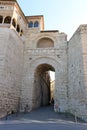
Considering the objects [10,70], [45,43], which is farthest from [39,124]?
[45,43]

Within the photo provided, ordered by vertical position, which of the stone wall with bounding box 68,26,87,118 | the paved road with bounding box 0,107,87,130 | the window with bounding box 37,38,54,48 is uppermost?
the window with bounding box 37,38,54,48

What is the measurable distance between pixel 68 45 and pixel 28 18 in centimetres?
697

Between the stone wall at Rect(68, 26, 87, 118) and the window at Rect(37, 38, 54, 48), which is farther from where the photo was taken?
the window at Rect(37, 38, 54, 48)

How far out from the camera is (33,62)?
13906mm

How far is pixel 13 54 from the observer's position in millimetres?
11711

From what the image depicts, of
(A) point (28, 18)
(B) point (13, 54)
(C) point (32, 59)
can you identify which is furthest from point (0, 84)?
(A) point (28, 18)

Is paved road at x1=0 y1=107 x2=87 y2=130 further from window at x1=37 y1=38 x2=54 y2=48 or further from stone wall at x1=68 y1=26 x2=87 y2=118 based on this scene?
window at x1=37 y1=38 x2=54 y2=48

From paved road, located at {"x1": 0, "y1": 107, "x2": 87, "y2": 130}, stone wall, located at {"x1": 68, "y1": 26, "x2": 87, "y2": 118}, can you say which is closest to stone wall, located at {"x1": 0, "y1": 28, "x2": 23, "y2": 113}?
paved road, located at {"x1": 0, "y1": 107, "x2": 87, "y2": 130}

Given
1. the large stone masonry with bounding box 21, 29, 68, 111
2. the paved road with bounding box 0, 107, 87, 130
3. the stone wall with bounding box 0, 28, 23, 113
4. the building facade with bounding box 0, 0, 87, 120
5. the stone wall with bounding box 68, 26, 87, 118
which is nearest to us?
the paved road with bounding box 0, 107, 87, 130

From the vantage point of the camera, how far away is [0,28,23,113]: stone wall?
32.6 feet

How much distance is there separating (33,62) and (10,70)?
3.45m

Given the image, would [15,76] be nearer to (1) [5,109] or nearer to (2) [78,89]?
(1) [5,109]

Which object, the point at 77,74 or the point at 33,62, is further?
the point at 33,62

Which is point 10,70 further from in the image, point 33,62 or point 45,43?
point 45,43
